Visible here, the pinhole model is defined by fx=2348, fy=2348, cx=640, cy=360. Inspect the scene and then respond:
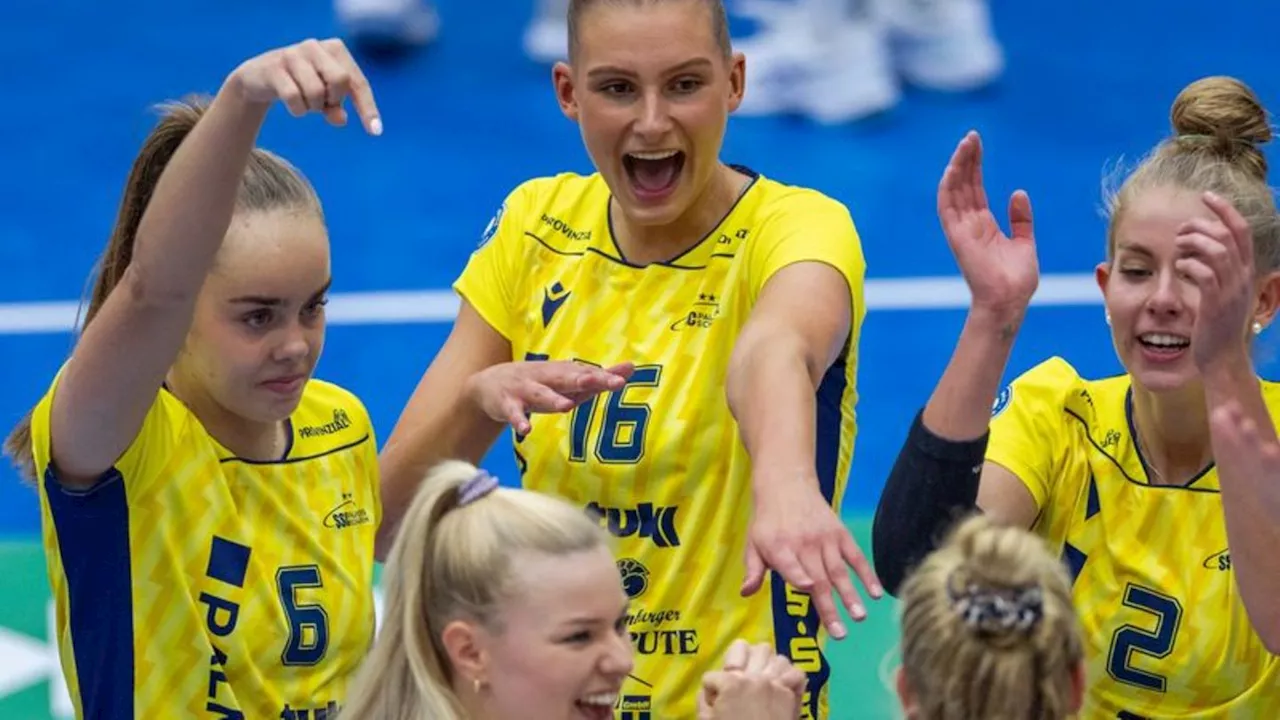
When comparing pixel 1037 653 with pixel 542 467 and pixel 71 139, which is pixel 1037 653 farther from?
pixel 71 139

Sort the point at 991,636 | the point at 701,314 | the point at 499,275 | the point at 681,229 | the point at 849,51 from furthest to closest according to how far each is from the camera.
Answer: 1. the point at 849,51
2. the point at 499,275
3. the point at 681,229
4. the point at 701,314
5. the point at 991,636

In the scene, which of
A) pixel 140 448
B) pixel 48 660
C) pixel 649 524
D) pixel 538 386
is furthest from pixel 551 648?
pixel 48 660

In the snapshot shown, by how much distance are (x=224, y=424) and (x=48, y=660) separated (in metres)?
2.45

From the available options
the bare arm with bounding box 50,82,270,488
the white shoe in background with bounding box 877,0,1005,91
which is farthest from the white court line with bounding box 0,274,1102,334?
the bare arm with bounding box 50,82,270,488

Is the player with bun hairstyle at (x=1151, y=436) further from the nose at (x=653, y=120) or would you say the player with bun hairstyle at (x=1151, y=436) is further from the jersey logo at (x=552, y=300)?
the jersey logo at (x=552, y=300)

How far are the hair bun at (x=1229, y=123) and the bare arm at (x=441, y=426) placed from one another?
58.7 inches

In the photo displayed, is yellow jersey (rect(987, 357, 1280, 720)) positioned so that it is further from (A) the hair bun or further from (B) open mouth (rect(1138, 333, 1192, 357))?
(A) the hair bun

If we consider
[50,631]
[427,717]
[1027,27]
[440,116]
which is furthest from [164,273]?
[1027,27]

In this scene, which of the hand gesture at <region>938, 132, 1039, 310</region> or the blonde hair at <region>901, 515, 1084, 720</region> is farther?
the hand gesture at <region>938, 132, 1039, 310</region>

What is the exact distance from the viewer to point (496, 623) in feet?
12.7

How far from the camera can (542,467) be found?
468cm

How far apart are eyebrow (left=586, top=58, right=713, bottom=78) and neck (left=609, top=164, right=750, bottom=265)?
263mm

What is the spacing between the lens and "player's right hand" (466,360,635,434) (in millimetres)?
4277

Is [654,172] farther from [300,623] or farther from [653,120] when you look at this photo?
[300,623]
